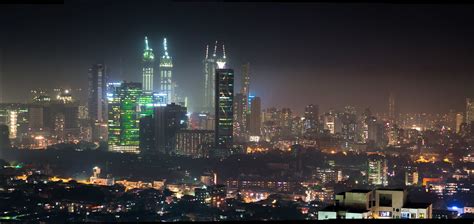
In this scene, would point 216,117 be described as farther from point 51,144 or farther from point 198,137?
point 51,144

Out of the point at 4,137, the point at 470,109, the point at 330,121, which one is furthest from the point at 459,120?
the point at 4,137

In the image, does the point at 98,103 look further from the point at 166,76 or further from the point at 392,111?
the point at 392,111

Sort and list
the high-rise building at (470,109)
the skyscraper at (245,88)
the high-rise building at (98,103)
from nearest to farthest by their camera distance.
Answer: the high-rise building at (470,109) < the skyscraper at (245,88) < the high-rise building at (98,103)

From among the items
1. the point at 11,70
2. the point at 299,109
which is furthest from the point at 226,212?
the point at 11,70

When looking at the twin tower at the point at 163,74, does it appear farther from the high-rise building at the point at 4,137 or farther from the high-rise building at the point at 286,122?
the high-rise building at the point at 4,137

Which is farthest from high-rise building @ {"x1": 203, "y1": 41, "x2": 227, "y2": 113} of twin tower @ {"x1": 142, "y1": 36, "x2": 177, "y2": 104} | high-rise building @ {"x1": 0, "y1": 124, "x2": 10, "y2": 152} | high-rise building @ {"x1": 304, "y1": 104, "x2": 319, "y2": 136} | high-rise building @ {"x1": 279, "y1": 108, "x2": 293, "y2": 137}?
high-rise building @ {"x1": 0, "y1": 124, "x2": 10, "y2": 152}

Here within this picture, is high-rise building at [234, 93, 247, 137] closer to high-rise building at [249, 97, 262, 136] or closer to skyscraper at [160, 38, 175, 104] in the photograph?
high-rise building at [249, 97, 262, 136]

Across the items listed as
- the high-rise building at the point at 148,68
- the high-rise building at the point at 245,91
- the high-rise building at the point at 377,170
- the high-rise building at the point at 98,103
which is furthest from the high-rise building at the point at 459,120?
the high-rise building at the point at 98,103
